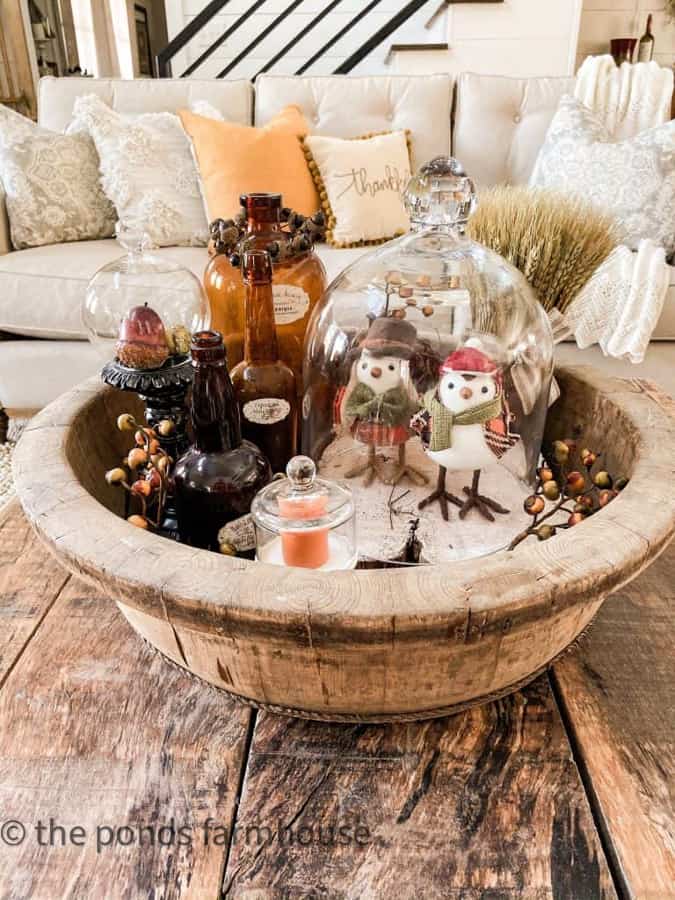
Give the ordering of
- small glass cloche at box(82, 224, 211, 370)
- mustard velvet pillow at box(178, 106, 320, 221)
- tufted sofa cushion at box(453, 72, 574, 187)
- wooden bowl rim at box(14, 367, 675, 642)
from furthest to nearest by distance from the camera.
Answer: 1. tufted sofa cushion at box(453, 72, 574, 187)
2. mustard velvet pillow at box(178, 106, 320, 221)
3. small glass cloche at box(82, 224, 211, 370)
4. wooden bowl rim at box(14, 367, 675, 642)

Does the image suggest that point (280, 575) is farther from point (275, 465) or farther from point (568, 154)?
point (568, 154)

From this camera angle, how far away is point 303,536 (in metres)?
0.55

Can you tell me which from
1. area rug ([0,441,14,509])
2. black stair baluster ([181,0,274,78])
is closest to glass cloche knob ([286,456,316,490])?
area rug ([0,441,14,509])

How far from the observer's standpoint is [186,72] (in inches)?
180

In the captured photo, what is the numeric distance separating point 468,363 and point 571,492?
161 mm

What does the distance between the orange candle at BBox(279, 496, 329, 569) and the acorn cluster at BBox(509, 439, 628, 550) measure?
0.62 feet

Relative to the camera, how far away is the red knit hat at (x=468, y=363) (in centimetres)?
66

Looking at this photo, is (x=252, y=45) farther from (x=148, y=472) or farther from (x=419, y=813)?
(x=419, y=813)

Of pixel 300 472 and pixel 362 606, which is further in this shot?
pixel 300 472

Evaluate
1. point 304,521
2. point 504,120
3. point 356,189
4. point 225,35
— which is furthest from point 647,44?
point 304,521

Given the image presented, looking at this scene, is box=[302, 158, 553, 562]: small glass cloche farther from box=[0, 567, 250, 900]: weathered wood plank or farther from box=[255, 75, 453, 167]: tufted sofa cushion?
box=[255, 75, 453, 167]: tufted sofa cushion

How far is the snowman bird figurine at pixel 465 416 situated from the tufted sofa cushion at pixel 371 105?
1.76 m

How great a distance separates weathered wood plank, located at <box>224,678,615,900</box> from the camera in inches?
16.2

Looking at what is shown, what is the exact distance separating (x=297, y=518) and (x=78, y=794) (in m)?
0.25
